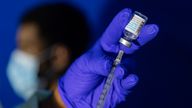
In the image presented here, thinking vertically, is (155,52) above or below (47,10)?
below

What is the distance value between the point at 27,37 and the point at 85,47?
22 centimetres

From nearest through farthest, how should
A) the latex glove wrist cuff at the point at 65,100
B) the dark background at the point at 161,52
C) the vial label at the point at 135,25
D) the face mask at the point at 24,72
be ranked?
the vial label at the point at 135,25 → the latex glove wrist cuff at the point at 65,100 → the dark background at the point at 161,52 → the face mask at the point at 24,72

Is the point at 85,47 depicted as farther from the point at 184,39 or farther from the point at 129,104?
the point at 184,39

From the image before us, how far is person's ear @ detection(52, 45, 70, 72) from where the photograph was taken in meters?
1.42

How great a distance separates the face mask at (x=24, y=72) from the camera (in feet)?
4.50

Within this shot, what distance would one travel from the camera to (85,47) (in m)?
1.45

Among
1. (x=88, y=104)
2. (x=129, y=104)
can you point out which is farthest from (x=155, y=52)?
(x=88, y=104)

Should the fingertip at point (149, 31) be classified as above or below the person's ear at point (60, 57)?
above

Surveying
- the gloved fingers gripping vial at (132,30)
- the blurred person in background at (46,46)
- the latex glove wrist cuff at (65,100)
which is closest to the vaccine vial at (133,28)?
the gloved fingers gripping vial at (132,30)

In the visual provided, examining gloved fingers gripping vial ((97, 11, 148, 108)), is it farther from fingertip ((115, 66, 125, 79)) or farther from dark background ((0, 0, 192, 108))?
dark background ((0, 0, 192, 108))

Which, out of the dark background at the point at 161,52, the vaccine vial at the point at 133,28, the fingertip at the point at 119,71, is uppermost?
the vaccine vial at the point at 133,28

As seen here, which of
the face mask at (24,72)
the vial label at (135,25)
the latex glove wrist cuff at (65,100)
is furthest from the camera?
the face mask at (24,72)

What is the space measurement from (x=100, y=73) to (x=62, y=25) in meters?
0.48

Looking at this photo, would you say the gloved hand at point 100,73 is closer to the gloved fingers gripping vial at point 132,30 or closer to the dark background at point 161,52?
the gloved fingers gripping vial at point 132,30
